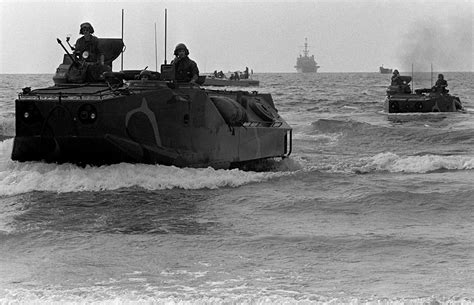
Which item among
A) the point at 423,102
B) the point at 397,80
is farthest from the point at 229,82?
the point at 423,102

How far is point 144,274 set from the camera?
25.0 ft

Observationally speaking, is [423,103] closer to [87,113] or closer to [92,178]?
[92,178]

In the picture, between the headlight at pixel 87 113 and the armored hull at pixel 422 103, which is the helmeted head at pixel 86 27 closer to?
the headlight at pixel 87 113

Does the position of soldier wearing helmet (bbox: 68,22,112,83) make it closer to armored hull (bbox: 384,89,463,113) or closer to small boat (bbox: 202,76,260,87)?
armored hull (bbox: 384,89,463,113)

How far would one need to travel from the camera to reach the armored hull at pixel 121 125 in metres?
12.1

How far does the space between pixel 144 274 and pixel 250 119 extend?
845cm

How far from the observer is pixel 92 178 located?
1254cm

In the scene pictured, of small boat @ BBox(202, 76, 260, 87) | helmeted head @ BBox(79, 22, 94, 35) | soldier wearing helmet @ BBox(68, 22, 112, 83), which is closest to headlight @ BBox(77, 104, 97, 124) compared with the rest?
soldier wearing helmet @ BBox(68, 22, 112, 83)

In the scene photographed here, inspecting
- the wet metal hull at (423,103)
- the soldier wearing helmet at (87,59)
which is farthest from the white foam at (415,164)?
the wet metal hull at (423,103)

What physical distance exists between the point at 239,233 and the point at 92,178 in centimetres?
353

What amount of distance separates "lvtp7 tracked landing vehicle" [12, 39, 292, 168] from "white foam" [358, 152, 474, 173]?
3.14 metres

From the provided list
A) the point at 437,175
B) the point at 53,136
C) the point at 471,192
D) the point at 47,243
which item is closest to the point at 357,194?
the point at 471,192

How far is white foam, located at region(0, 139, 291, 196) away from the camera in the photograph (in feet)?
40.5

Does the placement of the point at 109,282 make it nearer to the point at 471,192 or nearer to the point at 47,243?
the point at 47,243
